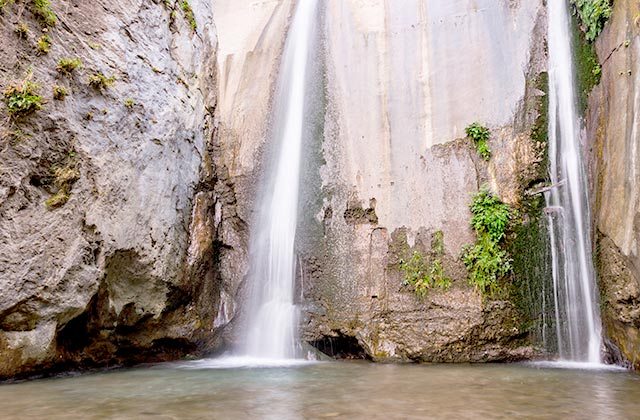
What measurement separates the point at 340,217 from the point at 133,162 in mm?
3315

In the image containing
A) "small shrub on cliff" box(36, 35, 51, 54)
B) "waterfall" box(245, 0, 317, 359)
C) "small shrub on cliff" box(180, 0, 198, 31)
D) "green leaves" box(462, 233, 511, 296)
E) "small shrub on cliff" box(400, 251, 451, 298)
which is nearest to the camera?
"small shrub on cliff" box(36, 35, 51, 54)

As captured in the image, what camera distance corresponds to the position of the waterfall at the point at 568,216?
6562mm

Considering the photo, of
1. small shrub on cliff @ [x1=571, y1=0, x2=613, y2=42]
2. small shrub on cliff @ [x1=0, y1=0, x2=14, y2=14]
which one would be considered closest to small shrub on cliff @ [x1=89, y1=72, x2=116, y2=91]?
small shrub on cliff @ [x1=0, y1=0, x2=14, y2=14]

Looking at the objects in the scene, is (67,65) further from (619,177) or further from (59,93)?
(619,177)

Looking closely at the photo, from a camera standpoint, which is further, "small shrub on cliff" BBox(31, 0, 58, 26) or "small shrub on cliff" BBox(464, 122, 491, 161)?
"small shrub on cliff" BBox(464, 122, 491, 161)

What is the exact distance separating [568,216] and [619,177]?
1193mm

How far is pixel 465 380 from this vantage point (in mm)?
5234

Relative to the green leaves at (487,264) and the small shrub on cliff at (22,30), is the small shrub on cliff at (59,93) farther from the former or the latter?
the green leaves at (487,264)

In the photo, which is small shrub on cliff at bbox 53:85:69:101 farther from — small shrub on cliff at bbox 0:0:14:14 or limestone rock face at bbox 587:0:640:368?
limestone rock face at bbox 587:0:640:368

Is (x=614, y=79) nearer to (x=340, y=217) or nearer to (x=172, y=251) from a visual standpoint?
(x=340, y=217)

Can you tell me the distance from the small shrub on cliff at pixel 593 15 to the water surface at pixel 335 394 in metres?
4.72

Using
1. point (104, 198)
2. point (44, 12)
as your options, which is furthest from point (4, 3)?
point (104, 198)

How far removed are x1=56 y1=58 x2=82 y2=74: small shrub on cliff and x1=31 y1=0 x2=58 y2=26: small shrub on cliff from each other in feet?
1.66

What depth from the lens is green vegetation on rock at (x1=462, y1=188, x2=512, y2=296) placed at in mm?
7047
